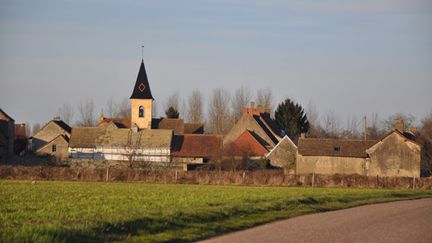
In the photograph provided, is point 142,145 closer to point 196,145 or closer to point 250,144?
point 196,145

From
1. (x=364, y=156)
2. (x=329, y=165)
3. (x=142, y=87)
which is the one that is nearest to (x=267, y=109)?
(x=142, y=87)

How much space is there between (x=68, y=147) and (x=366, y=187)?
43116 millimetres

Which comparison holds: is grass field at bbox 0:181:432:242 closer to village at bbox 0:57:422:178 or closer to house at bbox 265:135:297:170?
village at bbox 0:57:422:178

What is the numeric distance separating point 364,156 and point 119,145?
2878 cm

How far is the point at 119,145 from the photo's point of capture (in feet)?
258

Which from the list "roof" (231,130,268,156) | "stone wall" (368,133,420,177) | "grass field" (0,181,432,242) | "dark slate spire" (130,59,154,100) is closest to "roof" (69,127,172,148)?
"roof" (231,130,268,156)

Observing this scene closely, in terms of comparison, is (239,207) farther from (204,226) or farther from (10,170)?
(10,170)

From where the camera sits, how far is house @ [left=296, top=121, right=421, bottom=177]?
218 ft

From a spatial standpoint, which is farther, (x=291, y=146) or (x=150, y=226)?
(x=291, y=146)

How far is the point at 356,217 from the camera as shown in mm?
23719

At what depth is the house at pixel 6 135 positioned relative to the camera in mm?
78625

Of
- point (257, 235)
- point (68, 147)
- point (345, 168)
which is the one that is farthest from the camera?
point (68, 147)

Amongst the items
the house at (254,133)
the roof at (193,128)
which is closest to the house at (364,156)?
the house at (254,133)

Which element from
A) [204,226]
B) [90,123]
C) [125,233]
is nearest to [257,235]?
[204,226]
